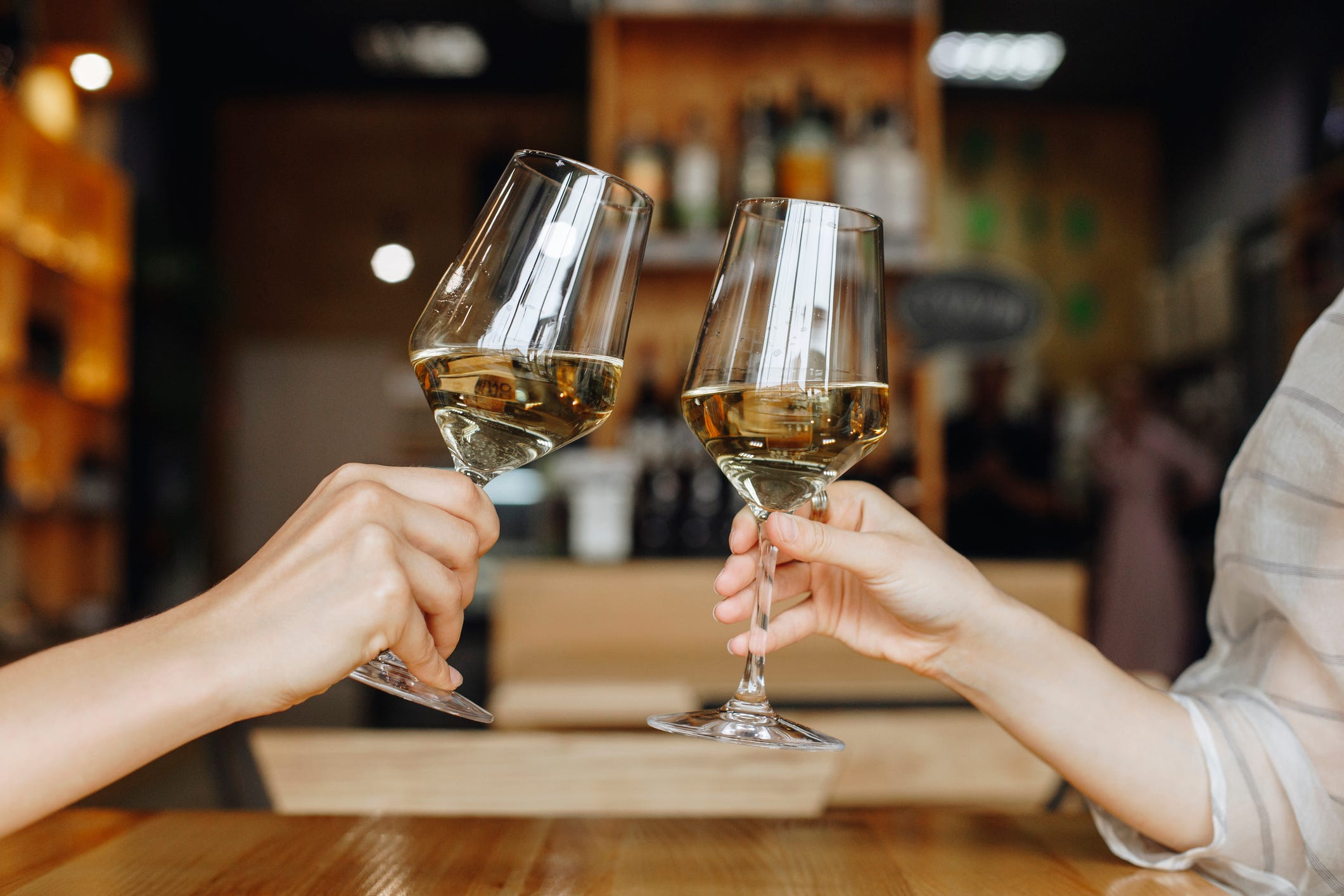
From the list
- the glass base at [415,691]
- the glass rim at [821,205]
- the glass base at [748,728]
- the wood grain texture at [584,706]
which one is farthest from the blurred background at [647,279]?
the glass rim at [821,205]

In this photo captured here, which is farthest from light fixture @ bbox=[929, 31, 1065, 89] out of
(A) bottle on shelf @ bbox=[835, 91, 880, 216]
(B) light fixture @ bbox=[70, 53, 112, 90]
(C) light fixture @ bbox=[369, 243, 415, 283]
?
(B) light fixture @ bbox=[70, 53, 112, 90]

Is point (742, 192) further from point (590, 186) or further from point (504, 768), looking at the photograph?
point (590, 186)

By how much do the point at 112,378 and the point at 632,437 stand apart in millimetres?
2985

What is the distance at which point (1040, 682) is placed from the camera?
2.11 ft

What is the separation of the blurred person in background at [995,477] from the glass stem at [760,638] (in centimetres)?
279

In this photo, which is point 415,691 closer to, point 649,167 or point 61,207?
point 649,167

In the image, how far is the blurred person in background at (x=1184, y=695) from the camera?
2.07ft

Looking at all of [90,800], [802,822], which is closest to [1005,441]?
[90,800]

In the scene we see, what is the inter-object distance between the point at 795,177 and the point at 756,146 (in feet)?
0.53

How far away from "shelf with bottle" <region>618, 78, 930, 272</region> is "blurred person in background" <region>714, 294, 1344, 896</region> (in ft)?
5.78

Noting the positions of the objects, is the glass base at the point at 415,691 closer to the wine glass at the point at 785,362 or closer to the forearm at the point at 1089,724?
the wine glass at the point at 785,362

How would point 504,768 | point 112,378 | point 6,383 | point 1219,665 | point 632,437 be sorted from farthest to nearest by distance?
point 112,378 < point 6,383 < point 632,437 < point 504,768 < point 1219,665

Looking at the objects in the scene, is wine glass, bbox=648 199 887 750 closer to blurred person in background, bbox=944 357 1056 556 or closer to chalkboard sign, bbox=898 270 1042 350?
chalkboard sign, bbox=898 270 1042 350

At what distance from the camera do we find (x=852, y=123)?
266 centimetres
